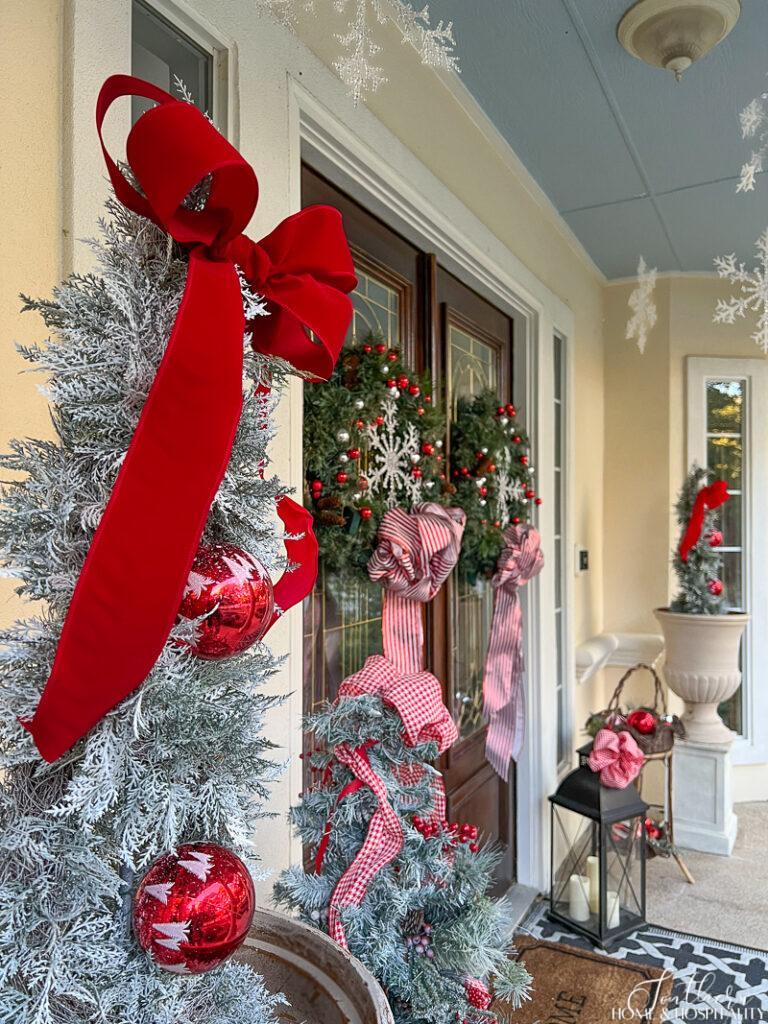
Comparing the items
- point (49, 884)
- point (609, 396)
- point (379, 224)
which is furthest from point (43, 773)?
point (609, 396)

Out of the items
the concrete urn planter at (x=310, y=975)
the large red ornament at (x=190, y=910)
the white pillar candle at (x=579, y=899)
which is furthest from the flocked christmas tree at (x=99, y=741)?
the white pillar candle at (x=579, y=899)

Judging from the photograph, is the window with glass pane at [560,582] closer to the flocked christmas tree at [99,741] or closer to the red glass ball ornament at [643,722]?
the red glass ball ornament at [643,722]

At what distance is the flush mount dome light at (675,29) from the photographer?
1653 millimetres

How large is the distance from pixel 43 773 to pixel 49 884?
0.25 feet

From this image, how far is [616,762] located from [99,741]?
7.36ft

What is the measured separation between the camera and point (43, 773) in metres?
0.54

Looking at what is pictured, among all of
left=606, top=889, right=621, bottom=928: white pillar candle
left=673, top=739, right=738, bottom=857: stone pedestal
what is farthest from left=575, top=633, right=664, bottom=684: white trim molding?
left=606, top=889, right=621, bottom=928: white pillar candle

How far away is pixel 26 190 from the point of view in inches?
32.9

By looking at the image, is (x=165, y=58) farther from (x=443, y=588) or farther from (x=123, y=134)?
(x=443, y=588)

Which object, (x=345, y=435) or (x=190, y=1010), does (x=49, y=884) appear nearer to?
(x=190, y=1010)

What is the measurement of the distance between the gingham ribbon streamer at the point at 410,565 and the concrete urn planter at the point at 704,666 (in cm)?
203

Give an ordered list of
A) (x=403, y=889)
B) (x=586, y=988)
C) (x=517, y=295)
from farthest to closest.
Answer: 1. (x=517, y=295)
2. (x=586, y=988)
3. (x=403, y=889)

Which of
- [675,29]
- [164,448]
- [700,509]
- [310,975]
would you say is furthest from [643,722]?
[164,448]

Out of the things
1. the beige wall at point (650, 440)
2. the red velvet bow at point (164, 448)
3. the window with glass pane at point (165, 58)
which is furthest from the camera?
the beige wall at point (650, 440)
